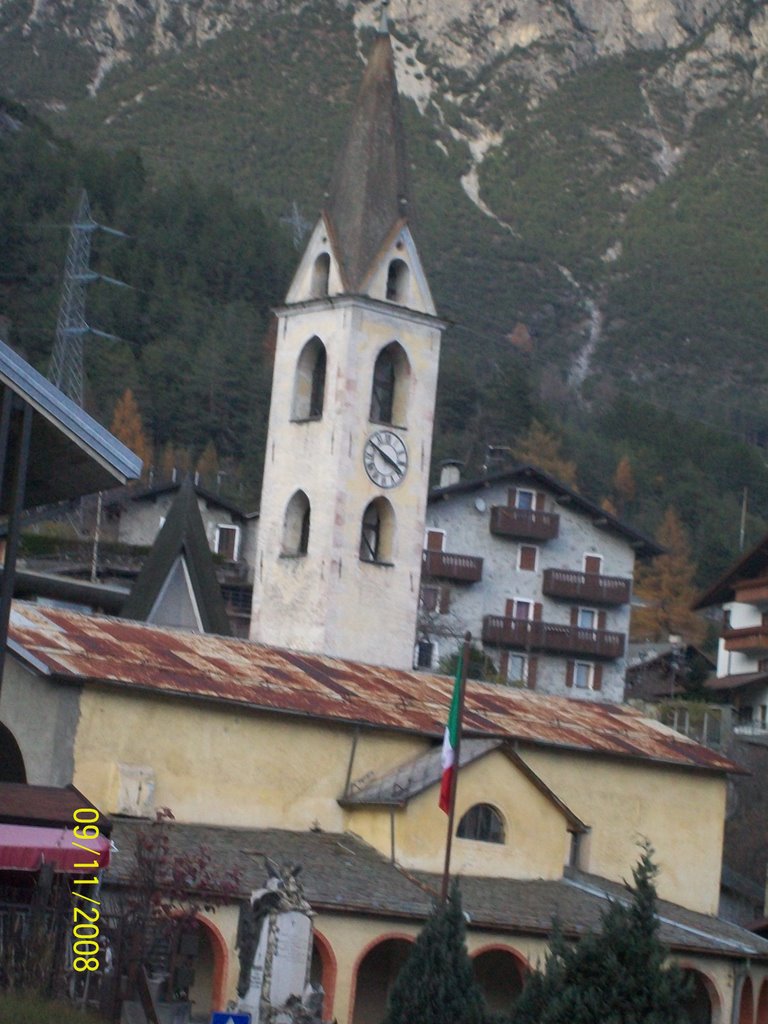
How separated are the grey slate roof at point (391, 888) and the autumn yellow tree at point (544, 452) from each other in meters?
78.9

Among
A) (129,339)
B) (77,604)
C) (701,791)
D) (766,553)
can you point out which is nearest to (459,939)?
(701,791)

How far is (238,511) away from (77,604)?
21143 millimetres

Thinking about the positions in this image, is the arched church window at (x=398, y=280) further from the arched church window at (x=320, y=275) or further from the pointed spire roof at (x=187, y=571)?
the pointed spire roof at (x=187, y=571)

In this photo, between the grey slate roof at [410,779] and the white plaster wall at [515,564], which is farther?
the white plaster wall at [515,564]

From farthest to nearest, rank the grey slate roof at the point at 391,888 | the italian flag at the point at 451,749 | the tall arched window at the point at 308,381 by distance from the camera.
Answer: the tall arched window at the point at 308,381 → the grey slate roof at the point at 391,888 → the italian flag at the point at 451,749

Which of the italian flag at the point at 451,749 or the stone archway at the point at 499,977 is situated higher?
the italian flag at the point at 451,749

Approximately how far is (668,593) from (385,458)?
2457 inches

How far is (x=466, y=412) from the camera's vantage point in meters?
121

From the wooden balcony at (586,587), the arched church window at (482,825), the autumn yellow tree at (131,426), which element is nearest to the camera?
the arched church window at (482,825)

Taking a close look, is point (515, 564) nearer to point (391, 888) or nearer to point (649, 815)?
point (649, 815)

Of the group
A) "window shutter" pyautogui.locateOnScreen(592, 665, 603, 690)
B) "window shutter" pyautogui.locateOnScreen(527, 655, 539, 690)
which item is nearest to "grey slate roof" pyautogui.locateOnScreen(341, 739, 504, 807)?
"window shutter" pyautogui.locateOnScreen(527, 655, 539, 690)

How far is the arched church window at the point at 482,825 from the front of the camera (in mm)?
38125

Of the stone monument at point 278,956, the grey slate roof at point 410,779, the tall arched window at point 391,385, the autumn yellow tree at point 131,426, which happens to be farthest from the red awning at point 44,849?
the autumn yellow tree at point 131,426
